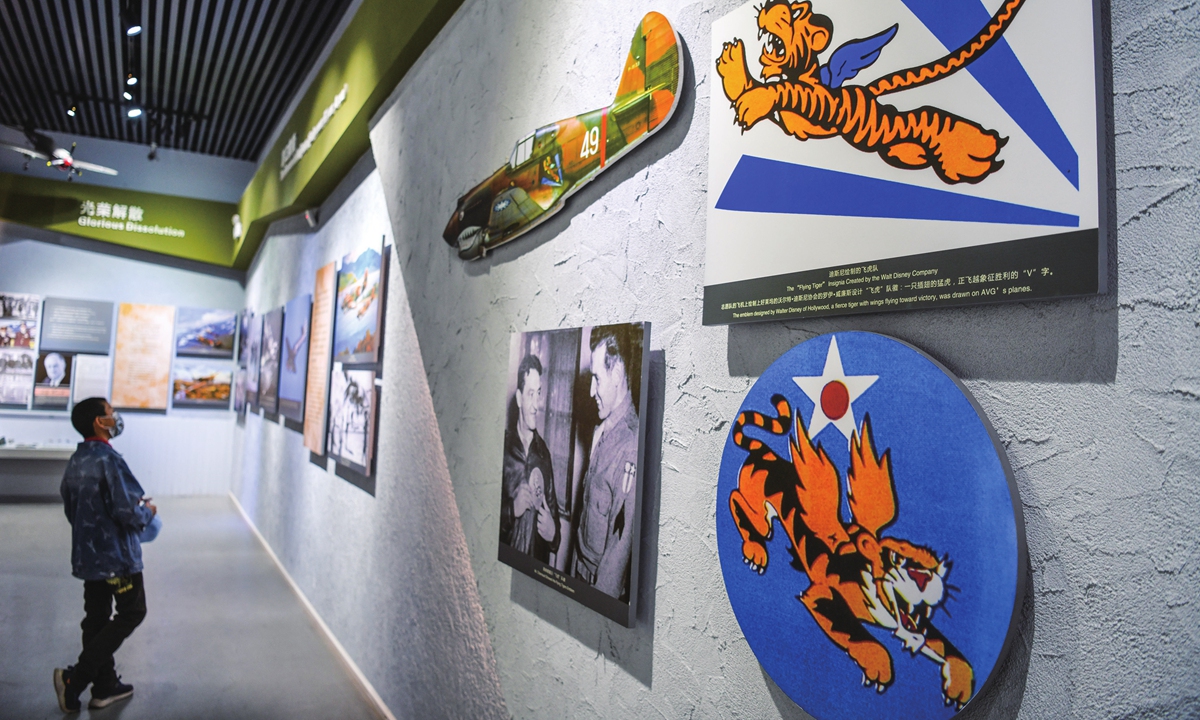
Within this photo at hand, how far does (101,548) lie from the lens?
3.23m

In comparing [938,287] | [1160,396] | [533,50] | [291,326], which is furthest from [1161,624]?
[291,326]

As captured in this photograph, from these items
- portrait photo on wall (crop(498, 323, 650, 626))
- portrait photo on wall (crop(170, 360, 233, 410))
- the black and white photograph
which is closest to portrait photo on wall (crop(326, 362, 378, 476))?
the black and white photograph

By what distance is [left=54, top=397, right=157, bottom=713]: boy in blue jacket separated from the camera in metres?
3.22

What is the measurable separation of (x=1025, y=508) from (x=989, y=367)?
0.62ft

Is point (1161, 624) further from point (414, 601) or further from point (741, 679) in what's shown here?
point (414, 601)

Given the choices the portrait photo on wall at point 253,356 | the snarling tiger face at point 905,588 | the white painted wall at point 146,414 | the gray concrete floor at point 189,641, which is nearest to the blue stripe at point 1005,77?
the snarling tiger face at point 905,588

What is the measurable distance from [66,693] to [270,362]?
3.79 meters

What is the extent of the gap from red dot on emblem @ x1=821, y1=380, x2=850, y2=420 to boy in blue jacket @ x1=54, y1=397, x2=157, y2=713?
344cm

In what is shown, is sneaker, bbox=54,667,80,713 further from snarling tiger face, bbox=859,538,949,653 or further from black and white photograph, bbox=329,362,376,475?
snarling tiger face, bbox=859,538,949,653

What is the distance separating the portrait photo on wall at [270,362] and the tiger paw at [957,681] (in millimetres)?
6084

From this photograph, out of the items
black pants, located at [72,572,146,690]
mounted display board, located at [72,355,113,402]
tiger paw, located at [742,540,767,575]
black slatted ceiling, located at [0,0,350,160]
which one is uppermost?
black slatted ceiling, located at [0,0,350,160]

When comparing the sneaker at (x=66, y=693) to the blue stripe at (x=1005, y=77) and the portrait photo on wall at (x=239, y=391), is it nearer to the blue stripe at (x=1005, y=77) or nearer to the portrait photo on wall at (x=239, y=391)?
the blue stripe at (x=1005, y=77)

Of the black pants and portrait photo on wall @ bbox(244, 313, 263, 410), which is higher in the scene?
portrait photo on wall @ bbox(244, 313, 263, 410)

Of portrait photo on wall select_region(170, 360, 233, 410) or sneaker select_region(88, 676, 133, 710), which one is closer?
sneaker select_region(88, 676, 133, 710)
